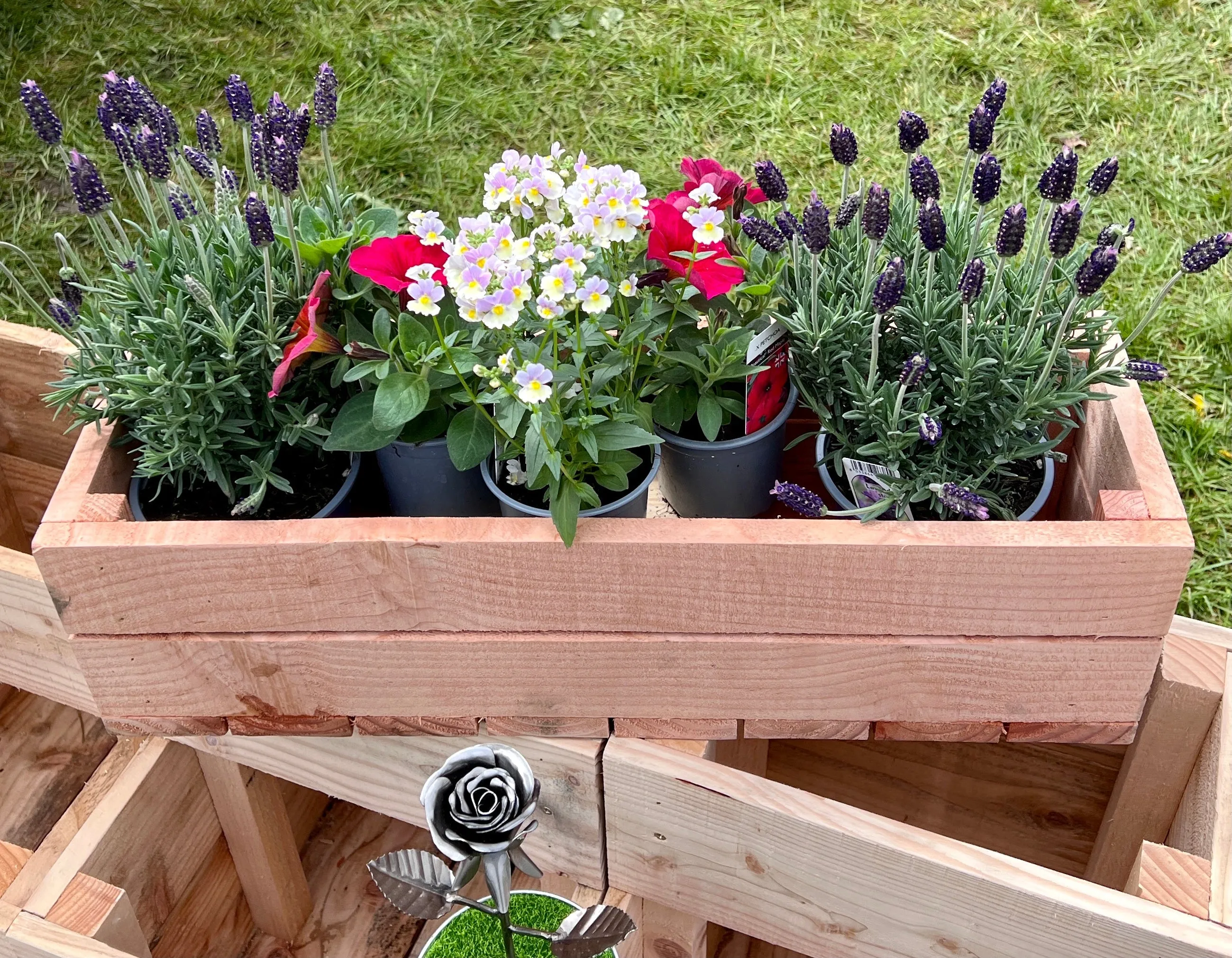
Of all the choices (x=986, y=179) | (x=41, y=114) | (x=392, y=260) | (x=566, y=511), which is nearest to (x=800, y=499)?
(x=566, y=511)

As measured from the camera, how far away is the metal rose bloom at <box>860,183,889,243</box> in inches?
37.9

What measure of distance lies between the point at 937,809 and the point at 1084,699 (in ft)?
1.36

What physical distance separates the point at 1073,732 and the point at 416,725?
0.65 m

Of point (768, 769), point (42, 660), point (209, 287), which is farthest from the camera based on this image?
point (768, 769)

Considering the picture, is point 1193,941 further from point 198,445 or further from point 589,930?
point 198,445

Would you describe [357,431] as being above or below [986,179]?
below

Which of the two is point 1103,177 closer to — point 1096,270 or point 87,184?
point 1096,270

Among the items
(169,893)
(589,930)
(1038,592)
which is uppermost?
(1038,592)

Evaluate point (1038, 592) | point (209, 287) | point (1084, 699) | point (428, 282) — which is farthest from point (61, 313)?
point (1084, 699)

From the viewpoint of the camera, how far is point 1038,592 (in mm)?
988

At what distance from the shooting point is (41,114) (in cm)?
100

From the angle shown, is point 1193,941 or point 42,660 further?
point 42,660

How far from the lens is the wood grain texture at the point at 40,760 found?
5.22ft

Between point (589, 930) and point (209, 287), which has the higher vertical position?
point (209, 287)
